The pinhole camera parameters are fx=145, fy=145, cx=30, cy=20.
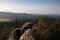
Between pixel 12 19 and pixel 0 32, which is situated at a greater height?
pixel 12 19

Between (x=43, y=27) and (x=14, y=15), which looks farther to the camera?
(x=14, y=15)

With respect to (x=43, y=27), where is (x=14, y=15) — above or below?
above

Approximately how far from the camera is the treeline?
18.9ft

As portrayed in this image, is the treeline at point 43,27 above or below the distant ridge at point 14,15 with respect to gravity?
below

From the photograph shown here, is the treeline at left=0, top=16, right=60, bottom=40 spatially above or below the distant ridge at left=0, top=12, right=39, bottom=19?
below

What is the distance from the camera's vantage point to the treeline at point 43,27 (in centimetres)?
575

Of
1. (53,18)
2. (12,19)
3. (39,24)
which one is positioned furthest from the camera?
(53,18)

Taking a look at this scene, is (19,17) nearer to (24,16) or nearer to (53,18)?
(24,16)

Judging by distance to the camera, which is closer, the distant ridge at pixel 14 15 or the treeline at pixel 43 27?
the treeline at pixel 43 27

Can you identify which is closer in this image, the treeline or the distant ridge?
the treeline

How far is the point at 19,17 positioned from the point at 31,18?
0.56 meters

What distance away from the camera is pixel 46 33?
19.0ft

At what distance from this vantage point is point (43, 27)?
20.4 ft

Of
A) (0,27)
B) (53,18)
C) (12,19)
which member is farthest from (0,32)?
(53,18)
